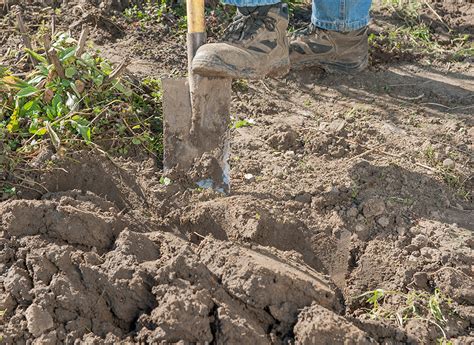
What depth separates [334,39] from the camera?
4.21 metres

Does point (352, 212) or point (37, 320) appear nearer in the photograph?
point (37, 320)

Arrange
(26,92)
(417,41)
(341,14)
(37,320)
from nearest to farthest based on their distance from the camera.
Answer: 1. (37,320)
2. (26,92)
3. (341,14)
4. (417,41)

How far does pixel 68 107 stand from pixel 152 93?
517mm

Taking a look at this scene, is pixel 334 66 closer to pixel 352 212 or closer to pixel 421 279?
pixel 352 212

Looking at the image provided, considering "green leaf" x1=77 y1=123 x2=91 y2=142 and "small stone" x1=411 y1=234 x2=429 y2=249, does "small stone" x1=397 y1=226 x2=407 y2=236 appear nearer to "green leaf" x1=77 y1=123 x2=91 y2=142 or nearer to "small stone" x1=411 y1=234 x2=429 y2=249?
"small stone" x1=411 y1=234 x2=429 y2=249

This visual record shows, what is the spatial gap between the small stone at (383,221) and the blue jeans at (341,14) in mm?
1501

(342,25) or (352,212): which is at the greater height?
(342,25)

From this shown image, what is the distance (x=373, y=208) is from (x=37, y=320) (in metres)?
1.56

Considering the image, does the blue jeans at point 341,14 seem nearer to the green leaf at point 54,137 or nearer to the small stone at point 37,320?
the green leaf at point 54,137

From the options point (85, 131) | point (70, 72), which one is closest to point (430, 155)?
point (85, 131)

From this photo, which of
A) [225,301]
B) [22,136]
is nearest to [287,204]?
[225,301]

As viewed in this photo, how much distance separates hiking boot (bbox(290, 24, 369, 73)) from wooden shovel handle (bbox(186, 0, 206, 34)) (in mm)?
1083

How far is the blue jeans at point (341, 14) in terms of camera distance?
403cm

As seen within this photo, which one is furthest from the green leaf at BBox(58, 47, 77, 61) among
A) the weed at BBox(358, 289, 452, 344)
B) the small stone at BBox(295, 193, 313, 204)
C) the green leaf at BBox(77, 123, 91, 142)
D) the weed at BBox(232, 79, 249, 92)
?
the weed at BBox(358, 289, 452, 344)
